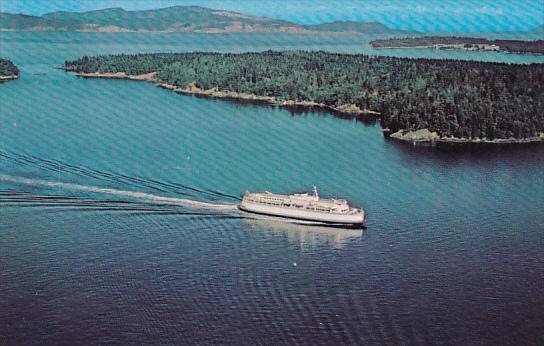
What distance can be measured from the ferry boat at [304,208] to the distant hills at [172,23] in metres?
126

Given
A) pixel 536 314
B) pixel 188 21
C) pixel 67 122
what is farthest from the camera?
pixel 188 21

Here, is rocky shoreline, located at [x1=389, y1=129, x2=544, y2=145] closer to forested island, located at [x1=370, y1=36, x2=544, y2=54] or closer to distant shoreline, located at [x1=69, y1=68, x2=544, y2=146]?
distant shoreline, located at [x1=69, y1=68, x2=544, y2=146]

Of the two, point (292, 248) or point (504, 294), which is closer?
point (504, 294)

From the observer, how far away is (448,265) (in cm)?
2088

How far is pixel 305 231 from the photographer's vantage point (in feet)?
79.2

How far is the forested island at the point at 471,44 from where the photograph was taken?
93269 millimetres

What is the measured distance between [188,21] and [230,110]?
Result: 374 ft

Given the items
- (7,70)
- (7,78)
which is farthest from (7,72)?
(7,78)

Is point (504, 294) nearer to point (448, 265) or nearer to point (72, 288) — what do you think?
point (448, 265)

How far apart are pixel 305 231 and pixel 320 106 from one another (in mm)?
34485

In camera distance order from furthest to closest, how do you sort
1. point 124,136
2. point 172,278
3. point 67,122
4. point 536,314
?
point 67,122 → point 124,136 → point 172,278 → point 536,314

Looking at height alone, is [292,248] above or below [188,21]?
below

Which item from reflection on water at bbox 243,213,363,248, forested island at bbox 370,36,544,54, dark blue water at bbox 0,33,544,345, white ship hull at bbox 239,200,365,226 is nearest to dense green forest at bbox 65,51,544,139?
dark blue water at bbox 0,33,544,345

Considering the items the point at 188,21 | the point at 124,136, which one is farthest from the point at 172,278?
the point at 188,21
